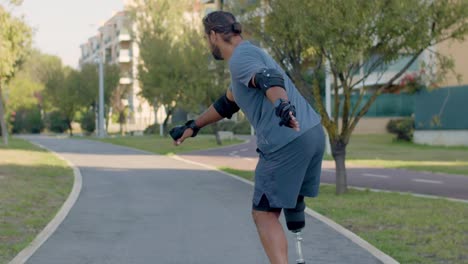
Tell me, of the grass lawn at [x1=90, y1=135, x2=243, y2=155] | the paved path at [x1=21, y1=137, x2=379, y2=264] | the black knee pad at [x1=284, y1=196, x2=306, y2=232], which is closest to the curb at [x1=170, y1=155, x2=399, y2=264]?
the paved path at [x1=21, y1=137, x2=379, y2=264]

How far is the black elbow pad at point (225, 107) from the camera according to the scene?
199 inches

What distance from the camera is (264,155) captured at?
455cm

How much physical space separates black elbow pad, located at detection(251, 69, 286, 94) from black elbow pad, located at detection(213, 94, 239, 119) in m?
0.81

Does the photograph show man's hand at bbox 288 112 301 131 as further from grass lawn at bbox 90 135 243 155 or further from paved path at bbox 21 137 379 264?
grass lawn at bbox 90 135 243 155

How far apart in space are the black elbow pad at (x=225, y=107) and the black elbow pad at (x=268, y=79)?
0.81 m

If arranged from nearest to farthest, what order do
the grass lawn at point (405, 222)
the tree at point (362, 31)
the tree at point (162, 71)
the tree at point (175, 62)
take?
the grass lawn at point (405, 222) → the tree at point (362, 31) → the tree at point (175, 62) → the tree at point (162, 71)

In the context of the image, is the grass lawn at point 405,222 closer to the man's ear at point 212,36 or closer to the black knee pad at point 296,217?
the black knee pad at point 296,217

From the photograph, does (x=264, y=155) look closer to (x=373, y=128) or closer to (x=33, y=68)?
(x=373, y=128)

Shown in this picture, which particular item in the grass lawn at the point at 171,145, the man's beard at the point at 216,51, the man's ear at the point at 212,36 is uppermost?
the man's ear at the point at 212,36

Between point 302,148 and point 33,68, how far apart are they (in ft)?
334

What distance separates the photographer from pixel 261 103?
4484mm

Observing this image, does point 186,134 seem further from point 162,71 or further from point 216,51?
point 162,71

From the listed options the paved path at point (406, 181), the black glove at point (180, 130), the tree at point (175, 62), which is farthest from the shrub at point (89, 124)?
the black glove at point (180, 130)

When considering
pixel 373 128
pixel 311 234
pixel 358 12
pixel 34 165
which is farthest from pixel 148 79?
pixel 311 234
